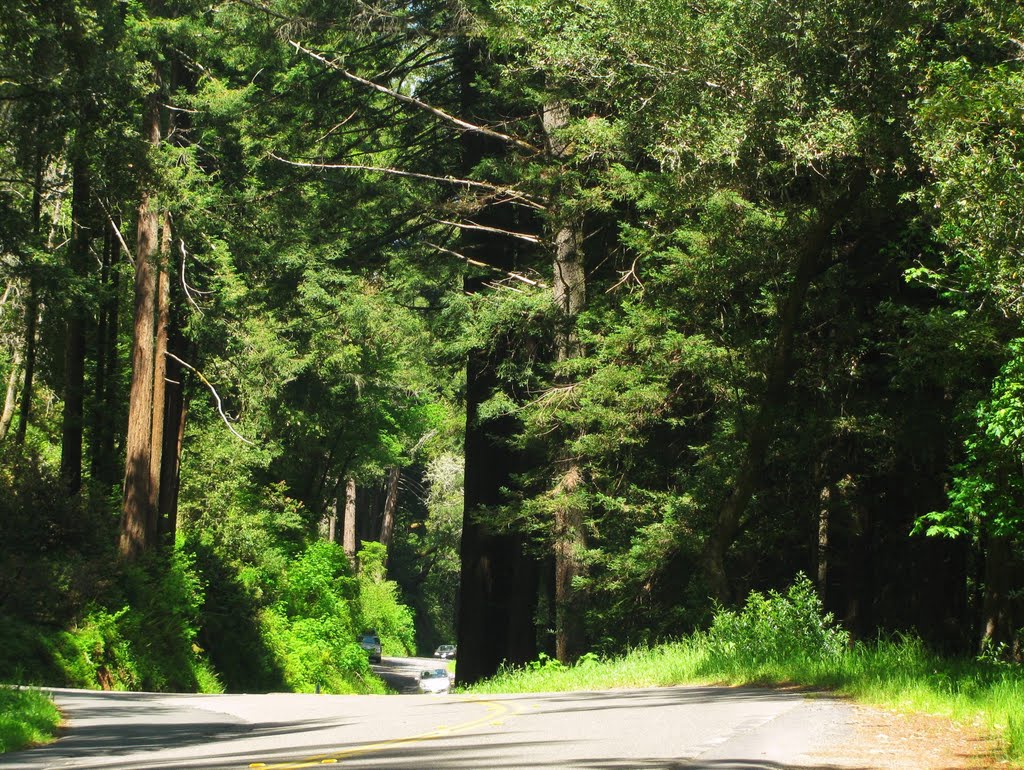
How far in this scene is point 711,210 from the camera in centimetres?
1711

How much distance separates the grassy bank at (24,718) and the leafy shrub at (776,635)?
23.6 ft

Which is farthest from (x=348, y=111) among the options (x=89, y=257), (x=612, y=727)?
(x=612, y=727)

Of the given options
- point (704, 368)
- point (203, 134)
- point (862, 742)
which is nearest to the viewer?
point (862, 742)

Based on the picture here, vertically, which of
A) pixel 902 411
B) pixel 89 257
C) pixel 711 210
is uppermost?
pixel 89 257

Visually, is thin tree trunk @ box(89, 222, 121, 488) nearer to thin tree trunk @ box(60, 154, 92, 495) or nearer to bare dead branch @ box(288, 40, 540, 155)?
thin tree trunk @ box(60, 154, 92, 495)

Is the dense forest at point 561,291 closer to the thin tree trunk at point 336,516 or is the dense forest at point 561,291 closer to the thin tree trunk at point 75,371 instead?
the thin tree trunk at point 75,371

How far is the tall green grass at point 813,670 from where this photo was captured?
9.46 m

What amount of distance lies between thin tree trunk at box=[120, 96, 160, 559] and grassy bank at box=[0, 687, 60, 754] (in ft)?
48.0

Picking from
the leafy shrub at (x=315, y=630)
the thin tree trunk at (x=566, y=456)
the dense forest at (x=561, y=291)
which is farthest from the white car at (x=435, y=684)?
the thin tree trunk at (x=566, y=456)

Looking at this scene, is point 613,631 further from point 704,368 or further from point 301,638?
point 301,638

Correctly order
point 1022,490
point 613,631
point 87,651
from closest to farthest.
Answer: point 1022,490 < point 87,651 < point 613,631

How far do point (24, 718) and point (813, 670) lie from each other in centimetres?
742

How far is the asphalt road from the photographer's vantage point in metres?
→ 6.68

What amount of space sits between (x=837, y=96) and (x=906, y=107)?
32.2 inches
